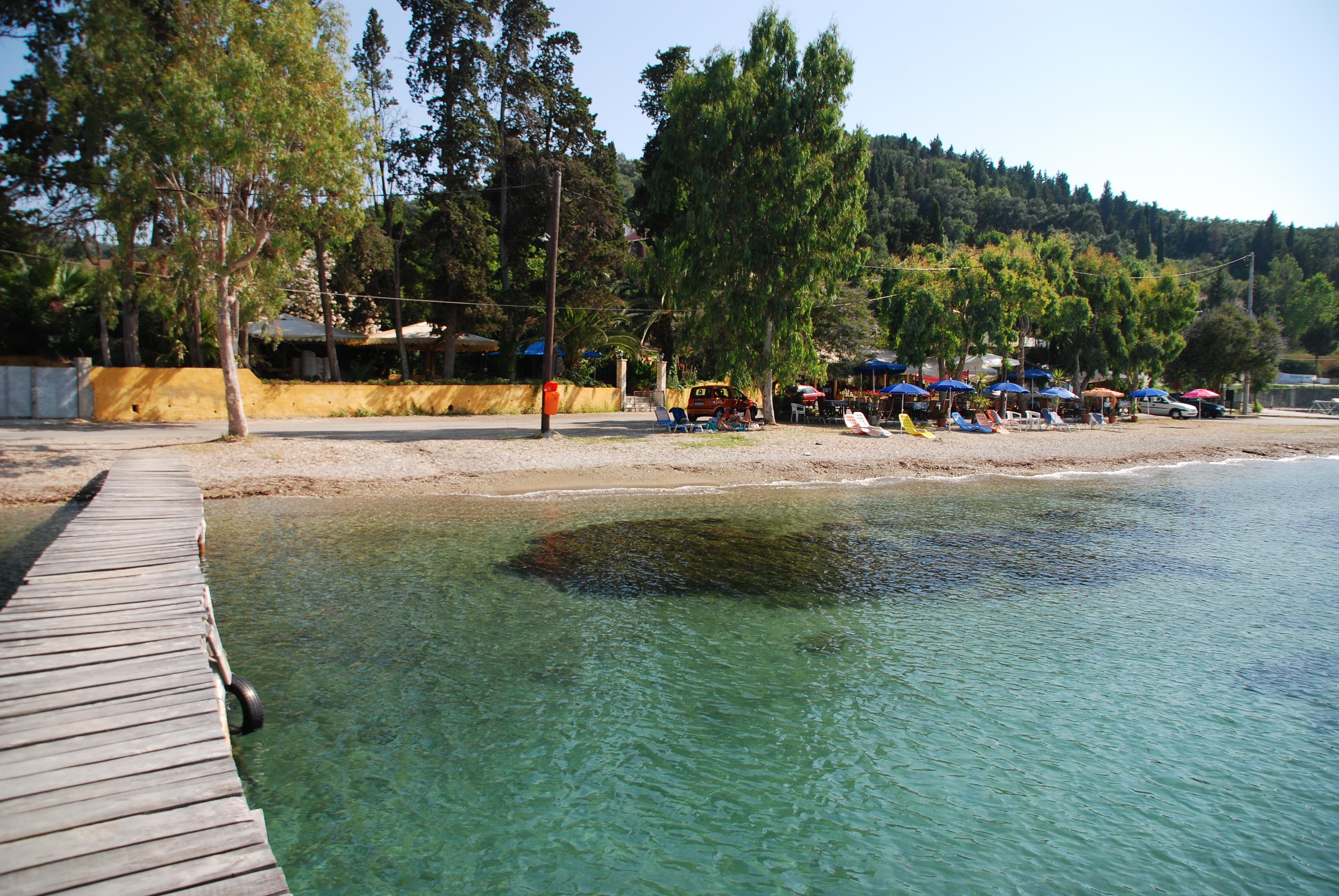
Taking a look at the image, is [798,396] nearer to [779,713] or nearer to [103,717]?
[779,713]

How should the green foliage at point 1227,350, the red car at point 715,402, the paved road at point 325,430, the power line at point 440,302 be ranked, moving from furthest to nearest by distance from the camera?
the green foliage at point 1227,350, the power line at point 440,302, the red car at point 715,402, the paved road at point 325,430

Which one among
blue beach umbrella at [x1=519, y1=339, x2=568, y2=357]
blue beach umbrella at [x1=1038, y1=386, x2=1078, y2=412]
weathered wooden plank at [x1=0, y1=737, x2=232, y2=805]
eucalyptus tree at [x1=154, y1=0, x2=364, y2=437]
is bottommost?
weathered wooden plank at [x1=0, y1=737, x2=232, y2=805]

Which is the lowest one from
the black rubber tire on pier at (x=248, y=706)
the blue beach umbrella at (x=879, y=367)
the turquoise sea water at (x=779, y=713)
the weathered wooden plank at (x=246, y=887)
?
the turquoise sea water at (x=779, y=713)

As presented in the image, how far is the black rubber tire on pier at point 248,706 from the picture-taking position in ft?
21.8

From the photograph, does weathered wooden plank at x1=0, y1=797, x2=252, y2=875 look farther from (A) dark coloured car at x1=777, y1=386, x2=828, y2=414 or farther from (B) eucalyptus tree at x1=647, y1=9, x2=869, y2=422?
(A) dark coloured car at x1=777, y1=386, x2=828, y2=414

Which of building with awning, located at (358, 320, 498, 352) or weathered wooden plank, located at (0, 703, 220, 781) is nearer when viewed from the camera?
weathered wooden plank, located at (0, 703, 220, 781)

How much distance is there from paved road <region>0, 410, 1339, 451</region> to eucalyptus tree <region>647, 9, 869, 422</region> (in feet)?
20.5

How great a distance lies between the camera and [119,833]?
12.4 ft

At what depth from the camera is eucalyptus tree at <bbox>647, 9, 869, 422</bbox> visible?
1125 inches

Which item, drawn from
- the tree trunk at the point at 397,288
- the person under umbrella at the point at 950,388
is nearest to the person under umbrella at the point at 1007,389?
the person under umbrella at the point at 950,388

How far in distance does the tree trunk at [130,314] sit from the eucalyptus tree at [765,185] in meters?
18.1

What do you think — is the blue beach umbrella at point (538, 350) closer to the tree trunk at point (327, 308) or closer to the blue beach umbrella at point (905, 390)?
the tree trunk at point (327, 308)

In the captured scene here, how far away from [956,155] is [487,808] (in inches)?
7707

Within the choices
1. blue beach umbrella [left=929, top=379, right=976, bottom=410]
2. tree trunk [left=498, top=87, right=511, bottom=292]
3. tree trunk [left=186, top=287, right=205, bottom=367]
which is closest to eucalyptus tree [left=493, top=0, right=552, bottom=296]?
tree trunk [left=498, top=87, right=511, bottom=292]
